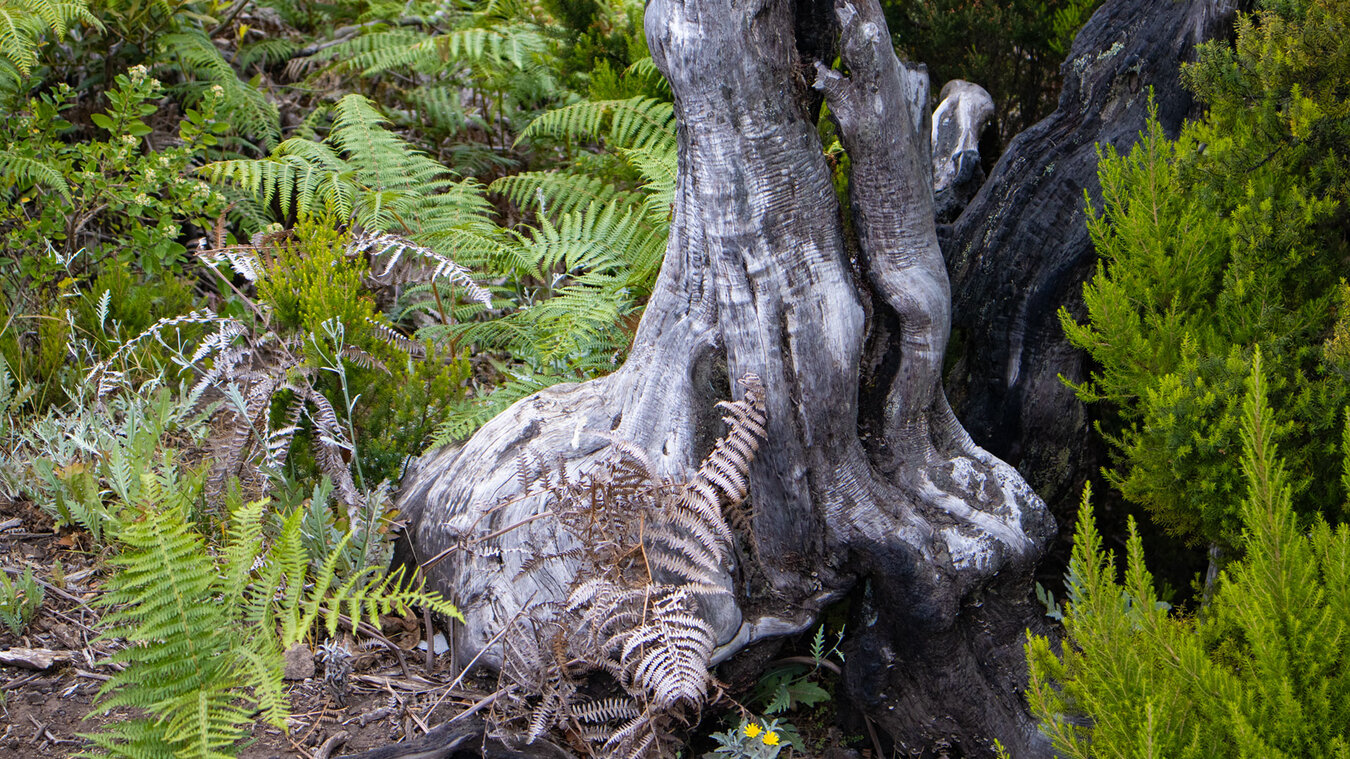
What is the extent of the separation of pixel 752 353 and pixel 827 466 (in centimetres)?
46

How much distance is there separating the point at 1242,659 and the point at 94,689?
3176 mm

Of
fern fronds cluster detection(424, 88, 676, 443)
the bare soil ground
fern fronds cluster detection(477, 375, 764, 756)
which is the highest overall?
fern fronds cluster detection(424, 88, 676, 443)

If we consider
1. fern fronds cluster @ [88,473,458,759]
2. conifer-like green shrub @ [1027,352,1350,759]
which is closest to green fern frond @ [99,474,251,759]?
fern fronds cluster @ [88,473,458,759]

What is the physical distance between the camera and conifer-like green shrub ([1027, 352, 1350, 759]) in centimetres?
194

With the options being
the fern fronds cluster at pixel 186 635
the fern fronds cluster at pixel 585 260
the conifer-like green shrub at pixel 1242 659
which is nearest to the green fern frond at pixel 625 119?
the fern fronds cluster at pixel 585 260

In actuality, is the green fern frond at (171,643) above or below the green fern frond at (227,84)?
below

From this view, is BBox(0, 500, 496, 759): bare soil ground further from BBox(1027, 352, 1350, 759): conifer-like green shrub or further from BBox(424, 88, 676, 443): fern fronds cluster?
BBox(1027, 352, 1350, 759): conifer-like green shrub

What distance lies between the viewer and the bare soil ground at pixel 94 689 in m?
2.68

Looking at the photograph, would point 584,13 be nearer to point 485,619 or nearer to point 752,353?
point 752,353

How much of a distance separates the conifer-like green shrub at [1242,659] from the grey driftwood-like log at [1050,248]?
46.8 inches

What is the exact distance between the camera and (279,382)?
10.9ft

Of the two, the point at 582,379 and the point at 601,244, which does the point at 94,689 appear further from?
the point at 601,244

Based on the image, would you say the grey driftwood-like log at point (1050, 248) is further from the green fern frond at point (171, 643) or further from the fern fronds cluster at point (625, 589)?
the green fern frond at point (171, 643)

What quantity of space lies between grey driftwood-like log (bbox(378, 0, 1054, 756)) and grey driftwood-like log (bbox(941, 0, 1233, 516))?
1.60ft
